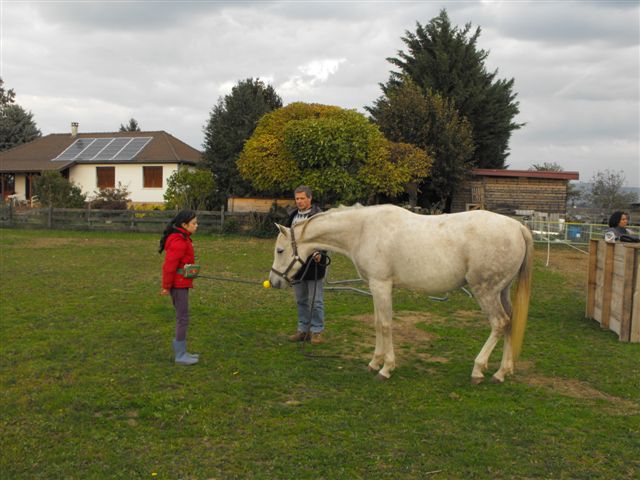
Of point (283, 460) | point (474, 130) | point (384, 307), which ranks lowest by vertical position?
point (283, 460)

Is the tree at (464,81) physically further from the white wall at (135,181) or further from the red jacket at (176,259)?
the red jacket at (176,259)

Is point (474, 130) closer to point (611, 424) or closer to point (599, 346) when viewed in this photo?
point (599, 346)

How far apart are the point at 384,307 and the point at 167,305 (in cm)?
470

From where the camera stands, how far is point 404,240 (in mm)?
5957

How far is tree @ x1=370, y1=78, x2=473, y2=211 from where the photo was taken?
2653 centimetres

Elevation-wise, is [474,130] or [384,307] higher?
[474,130]

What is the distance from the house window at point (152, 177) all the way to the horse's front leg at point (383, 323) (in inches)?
1223

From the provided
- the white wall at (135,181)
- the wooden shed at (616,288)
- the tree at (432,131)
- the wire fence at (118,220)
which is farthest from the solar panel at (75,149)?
the wooden shed at (616,288)

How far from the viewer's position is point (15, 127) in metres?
46.9

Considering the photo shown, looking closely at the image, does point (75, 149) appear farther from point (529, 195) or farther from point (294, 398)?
point (294, 398)

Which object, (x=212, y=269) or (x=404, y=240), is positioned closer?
(x=404, y=240)

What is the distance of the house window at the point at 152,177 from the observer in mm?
34906

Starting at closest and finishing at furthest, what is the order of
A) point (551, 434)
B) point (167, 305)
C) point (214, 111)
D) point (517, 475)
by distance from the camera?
1. point (517, 475)
2. point (551, 434)
3. point (167, 305)
4. point (214, 111)

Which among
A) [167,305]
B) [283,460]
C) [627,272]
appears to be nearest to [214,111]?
[167,305]
